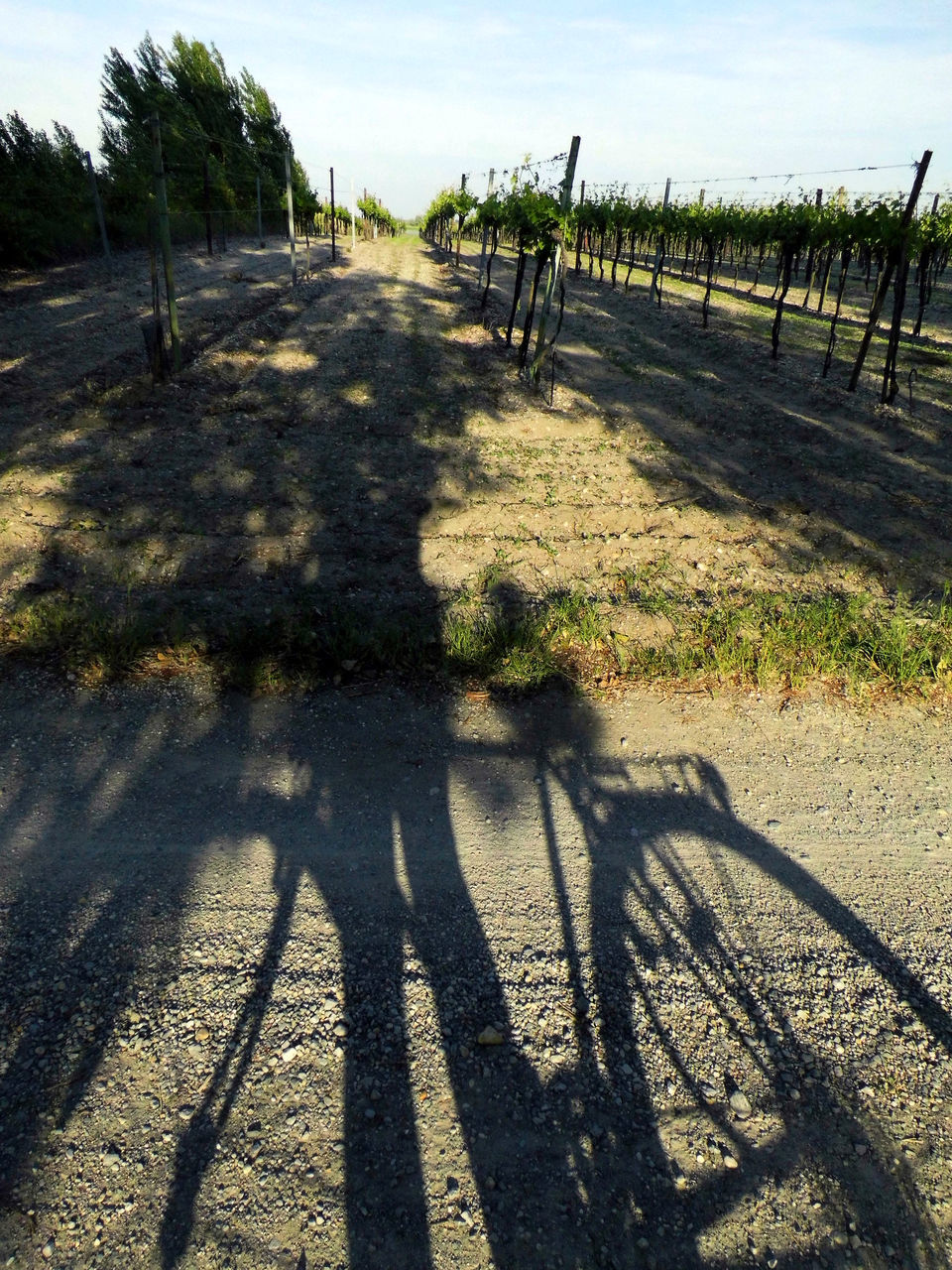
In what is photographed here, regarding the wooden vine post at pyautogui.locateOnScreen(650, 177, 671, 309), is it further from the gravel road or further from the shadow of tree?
the gravel road

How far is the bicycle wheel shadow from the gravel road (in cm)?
1

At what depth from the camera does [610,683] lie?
495 cm

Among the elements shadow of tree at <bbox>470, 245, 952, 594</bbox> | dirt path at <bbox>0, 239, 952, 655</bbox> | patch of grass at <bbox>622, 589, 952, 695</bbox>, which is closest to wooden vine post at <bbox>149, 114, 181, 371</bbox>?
dirt path at <bbox>0, 239, 952, 655</bbox>

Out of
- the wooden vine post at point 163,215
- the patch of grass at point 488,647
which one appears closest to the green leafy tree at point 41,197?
the wooden vine post at point 163,215

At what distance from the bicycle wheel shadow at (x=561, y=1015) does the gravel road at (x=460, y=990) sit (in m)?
0.01

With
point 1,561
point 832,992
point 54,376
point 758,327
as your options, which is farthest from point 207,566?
point 758,327

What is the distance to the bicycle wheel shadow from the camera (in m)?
2.22

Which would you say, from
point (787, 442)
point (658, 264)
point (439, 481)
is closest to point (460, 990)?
point (439, 481)

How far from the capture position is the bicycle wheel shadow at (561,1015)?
87.6 inches

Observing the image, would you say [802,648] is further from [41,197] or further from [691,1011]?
[41,197]

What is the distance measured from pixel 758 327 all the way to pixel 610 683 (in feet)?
56.0

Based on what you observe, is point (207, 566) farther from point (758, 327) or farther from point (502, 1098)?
point (758, 327)

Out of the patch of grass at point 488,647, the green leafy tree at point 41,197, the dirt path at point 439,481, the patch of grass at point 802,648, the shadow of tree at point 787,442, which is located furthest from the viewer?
the green leafy tree at point 41,197

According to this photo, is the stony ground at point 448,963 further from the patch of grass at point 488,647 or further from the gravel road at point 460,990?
the patch of grass at point 488,647
